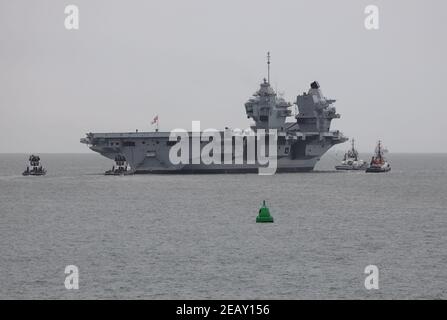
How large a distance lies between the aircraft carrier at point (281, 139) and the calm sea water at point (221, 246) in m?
24.2

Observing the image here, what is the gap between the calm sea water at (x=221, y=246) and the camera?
89.5 ft

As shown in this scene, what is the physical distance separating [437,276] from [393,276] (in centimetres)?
164

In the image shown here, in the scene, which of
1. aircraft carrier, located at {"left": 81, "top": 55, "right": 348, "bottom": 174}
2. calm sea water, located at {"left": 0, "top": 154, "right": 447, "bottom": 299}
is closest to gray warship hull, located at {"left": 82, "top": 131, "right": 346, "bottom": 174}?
aircraft carrier, located at {"left": 81, "top": 55, "right": 348, "bottom": 174}

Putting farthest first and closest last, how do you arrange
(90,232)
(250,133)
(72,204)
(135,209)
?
(250,133), (72,204), (135,209), (90,232)

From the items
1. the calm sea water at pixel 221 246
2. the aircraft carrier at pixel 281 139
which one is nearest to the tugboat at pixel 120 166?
the aircraft carrier at pixel 281 139

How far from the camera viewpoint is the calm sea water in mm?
27281

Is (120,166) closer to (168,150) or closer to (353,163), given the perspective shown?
(168,150)

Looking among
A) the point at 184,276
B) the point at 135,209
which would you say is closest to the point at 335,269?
the point at 184,276

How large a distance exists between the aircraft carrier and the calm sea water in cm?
2421

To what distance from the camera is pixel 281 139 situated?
9325 cm

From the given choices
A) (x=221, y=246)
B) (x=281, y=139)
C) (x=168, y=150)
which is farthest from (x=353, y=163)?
(x=221, y=246)

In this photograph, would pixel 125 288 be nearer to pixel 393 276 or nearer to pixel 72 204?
pixel 393 276
